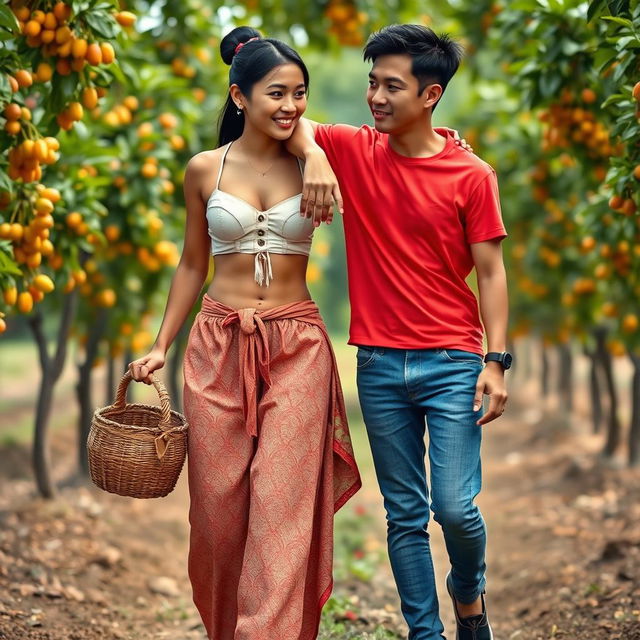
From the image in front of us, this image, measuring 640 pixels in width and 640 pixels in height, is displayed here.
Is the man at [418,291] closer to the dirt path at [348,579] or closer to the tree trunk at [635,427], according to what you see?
the dirt path at [348,579]

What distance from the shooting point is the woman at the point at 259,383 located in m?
3.59

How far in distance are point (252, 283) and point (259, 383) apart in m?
0.35

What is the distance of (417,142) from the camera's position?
369 cm

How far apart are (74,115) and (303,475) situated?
5.53ft

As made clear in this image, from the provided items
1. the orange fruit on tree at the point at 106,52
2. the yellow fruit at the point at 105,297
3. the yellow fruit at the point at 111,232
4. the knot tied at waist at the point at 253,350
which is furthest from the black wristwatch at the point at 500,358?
the yellow fruit at the point at 105,297

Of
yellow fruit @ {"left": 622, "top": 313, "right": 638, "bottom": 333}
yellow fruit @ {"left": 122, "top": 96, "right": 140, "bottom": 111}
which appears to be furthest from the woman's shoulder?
yellow fruit @ {"left": 622, "top": 313, "right": 638, "bottom": 333}

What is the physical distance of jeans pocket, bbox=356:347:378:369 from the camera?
12.3ft

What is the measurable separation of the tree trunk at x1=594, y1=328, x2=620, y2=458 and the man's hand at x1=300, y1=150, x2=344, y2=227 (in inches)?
236

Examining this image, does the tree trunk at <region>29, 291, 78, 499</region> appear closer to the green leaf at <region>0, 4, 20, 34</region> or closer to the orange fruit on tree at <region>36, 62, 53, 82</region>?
the orange fruit on tree at <region>36, 62, 53, 82</region>

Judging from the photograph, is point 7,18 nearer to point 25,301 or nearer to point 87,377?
point 25,301

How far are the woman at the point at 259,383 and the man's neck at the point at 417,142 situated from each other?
35 cm

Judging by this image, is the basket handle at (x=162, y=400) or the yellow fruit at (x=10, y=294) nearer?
the basket handle at (x=162, y=400)

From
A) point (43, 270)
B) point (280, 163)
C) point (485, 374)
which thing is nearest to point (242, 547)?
point (485, 374)

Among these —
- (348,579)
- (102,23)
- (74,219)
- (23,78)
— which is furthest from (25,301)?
(348,579)
